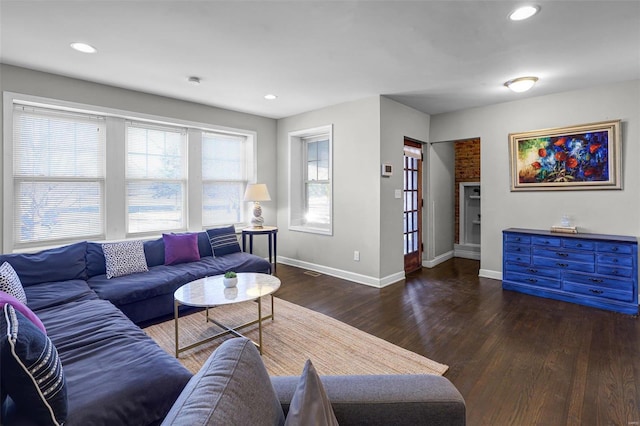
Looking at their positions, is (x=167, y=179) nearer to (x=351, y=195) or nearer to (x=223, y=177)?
A: (x=223, y=177)

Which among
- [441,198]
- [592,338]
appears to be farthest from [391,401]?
[441,198]

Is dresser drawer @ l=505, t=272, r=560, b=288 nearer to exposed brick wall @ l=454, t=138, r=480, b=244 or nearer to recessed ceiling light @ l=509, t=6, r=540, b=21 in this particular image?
exposed brick wall @ l=454, t=138, r=480, b=244

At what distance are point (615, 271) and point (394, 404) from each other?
147 inches

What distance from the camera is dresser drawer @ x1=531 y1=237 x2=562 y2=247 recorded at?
3662 millimetres

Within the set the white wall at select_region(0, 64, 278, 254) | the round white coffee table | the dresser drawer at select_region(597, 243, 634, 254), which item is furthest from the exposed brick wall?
the round white coffee table

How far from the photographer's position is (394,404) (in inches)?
38.8

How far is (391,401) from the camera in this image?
991mm

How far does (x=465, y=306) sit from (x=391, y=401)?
2.86 meters

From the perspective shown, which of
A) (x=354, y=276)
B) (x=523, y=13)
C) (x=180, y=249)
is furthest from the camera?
(x=354, y=276)

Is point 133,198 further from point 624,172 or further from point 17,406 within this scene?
point 624,172

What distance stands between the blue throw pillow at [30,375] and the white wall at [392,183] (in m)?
3.52

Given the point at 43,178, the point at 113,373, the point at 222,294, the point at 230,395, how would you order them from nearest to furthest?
the point at 230,395 → the point at 113,373 → the point at 222,294 → the point at 43,178

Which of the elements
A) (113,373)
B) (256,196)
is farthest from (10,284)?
(256,196)

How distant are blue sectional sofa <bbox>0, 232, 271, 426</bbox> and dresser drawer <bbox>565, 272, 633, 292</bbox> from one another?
3587 millimetres
